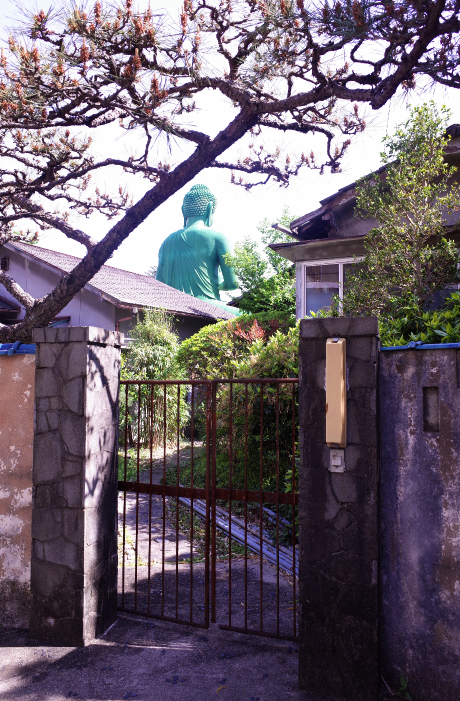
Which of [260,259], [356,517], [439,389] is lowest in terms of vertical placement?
[356,517]

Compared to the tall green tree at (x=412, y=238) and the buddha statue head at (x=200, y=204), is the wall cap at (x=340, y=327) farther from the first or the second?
the buddha statue head at (x=200, y=204)

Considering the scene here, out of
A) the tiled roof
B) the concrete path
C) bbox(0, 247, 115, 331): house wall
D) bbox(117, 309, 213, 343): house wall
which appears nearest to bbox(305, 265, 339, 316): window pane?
the tiled roof

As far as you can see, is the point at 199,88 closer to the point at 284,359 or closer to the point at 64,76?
the point at 64,76

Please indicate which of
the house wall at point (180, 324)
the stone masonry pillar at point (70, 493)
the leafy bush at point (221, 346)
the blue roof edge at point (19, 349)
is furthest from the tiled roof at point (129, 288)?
the stone masonry pillar at point (70, 493)

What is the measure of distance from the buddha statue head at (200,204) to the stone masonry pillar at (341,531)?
23.7 m

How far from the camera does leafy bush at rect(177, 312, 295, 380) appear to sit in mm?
9921

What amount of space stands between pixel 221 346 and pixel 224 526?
14.3ft

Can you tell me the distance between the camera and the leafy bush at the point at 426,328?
3578mm

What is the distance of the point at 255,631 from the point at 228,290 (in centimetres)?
2199

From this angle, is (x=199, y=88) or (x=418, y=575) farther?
(x=199, y=88)

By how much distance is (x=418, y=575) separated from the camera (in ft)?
10.5

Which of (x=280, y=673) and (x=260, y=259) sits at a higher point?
(x=260, y=259)

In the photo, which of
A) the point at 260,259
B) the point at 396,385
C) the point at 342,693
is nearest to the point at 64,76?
the point at 396,385

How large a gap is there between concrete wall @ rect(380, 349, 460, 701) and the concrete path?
70cm
